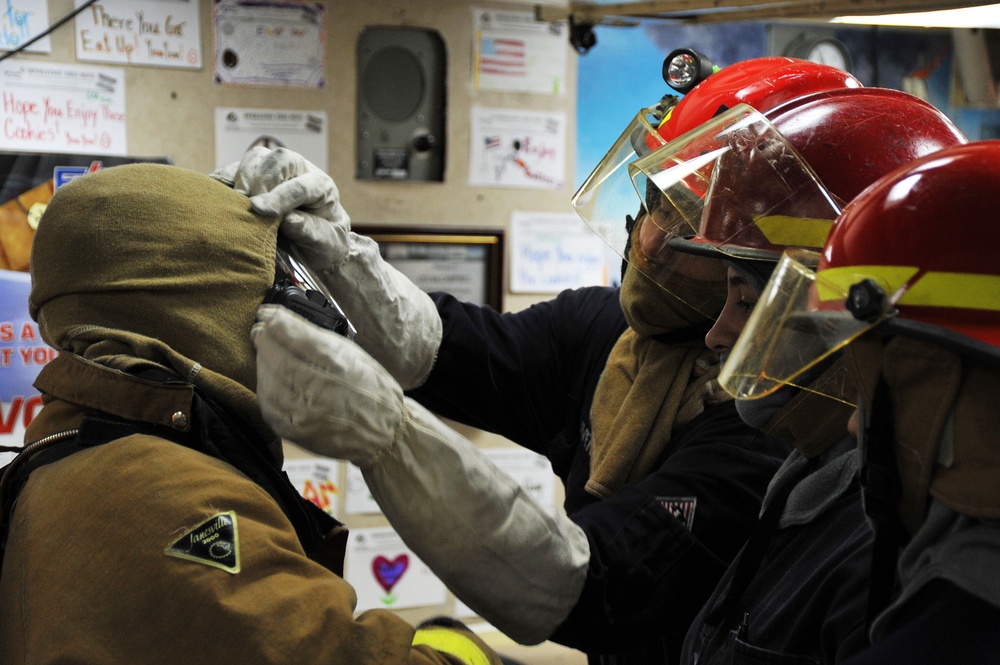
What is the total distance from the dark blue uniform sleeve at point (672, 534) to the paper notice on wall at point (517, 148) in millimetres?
1220

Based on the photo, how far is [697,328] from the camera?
133 centimetres

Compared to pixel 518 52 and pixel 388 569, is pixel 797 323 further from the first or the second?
pixel 388 569

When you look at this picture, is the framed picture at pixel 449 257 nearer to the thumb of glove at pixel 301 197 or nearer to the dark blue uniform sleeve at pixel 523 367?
the dark blue uniform sleeve at pixel 523 367

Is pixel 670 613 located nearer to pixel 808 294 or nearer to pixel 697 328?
pixel 697 328

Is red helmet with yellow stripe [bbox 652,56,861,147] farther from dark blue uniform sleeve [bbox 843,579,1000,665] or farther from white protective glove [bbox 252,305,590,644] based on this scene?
dark blue uniform sleeve [bbox 843,579,1000,665]

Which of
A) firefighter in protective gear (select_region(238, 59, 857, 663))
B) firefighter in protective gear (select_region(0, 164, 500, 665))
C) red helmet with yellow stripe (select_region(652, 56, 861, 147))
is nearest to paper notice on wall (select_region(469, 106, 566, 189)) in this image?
firefighter in protective gear (select_region(238, 59, 857, 663))

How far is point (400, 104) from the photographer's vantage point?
7.41ft

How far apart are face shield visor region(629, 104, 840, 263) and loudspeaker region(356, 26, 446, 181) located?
121cm

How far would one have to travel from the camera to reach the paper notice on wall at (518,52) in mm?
2283

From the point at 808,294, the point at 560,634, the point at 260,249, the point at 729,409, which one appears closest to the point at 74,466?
the point at 260,249

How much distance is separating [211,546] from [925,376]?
60 cm

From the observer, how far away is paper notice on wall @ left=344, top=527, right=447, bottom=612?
2367 mm

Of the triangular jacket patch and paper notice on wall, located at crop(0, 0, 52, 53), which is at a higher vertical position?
paper notice on wall, located at crop(0, 0, 52, 53)

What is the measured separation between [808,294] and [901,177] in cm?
12
